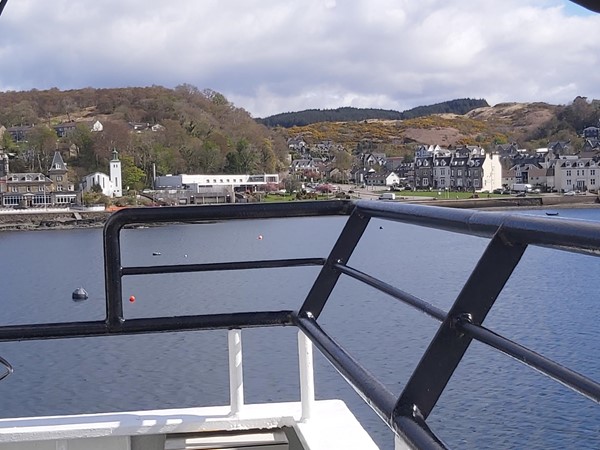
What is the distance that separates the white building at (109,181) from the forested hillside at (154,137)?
1.09 meters

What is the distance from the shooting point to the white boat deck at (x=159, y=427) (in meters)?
1.92

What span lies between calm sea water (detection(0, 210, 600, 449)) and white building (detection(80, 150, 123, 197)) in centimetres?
4611

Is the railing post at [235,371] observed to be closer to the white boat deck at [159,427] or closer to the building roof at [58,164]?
the white boat deck at [159,427]

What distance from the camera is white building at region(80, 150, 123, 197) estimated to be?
237 ft

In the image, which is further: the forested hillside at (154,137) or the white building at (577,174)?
the forested hillside at (154,137)

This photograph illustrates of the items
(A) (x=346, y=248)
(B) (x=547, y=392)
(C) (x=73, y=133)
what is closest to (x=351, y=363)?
(A) (x=346, y=248)

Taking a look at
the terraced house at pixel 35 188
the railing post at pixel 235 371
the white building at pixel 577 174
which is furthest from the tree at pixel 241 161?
the railing post at pixel 235 371

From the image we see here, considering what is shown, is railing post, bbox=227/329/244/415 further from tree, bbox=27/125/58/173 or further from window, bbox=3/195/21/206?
tree, bbox=27/125/58/173

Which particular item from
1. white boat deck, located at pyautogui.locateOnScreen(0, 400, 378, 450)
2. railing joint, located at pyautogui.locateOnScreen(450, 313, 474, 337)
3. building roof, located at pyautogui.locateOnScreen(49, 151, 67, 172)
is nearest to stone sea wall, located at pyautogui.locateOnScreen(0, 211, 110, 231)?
building roof, located at pyautogui.locateOnScreen(49, 151, 67, 172)

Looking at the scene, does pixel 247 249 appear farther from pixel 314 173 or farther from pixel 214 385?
pixel 314 173

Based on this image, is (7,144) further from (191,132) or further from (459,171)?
(459,171)

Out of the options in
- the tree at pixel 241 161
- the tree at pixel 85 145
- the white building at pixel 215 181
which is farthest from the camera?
the tree at pixel 85 145

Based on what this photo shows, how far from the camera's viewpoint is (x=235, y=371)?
202cm

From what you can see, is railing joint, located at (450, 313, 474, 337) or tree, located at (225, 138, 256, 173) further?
tree, located at (225, 138, 256, 173)
